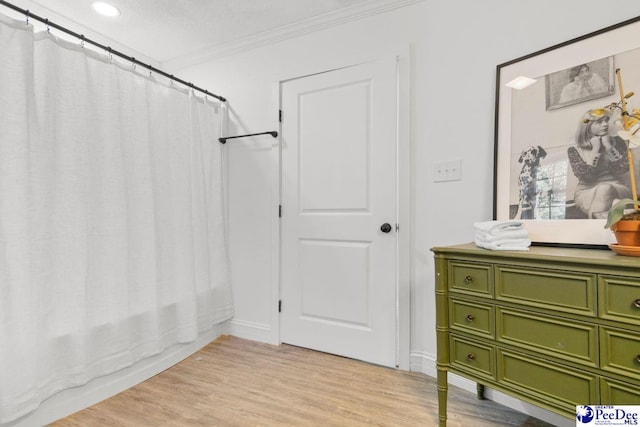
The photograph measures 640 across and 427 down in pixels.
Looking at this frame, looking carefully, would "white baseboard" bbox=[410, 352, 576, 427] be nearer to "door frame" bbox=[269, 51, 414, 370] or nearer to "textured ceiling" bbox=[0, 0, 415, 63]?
"door frame" bbox=[269, 51, 414, 370]

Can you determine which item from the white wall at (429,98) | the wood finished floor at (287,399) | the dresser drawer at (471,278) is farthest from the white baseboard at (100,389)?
the dresser drawer at (471,278)

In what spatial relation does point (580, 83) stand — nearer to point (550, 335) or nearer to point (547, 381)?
point (550, 335)

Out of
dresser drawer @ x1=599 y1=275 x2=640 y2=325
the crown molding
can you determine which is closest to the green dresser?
dresser drawer @ x1=599 y1=275 x2=640 y2=325

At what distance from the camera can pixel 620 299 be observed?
1.10m

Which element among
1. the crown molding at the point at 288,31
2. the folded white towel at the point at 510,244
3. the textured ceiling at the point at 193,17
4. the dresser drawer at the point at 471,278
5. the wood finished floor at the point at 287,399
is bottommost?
the wood finished floor at the point at 287,399

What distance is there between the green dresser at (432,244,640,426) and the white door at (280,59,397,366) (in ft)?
2.22

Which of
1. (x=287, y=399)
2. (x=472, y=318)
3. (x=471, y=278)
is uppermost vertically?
(x=471, y=278)

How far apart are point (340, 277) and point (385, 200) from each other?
65 cm

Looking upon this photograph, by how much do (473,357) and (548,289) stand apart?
1.51 feet

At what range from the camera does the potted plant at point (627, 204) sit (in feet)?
3.93

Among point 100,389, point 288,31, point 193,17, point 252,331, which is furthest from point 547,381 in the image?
point 193,17

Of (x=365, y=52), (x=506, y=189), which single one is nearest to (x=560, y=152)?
(x=506, y=189)

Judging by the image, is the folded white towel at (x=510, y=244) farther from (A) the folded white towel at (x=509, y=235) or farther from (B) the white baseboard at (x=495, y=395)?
(B) the white baseboard at (x=495, y=395)

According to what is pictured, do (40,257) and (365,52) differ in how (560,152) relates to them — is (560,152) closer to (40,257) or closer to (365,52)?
(365,52)
